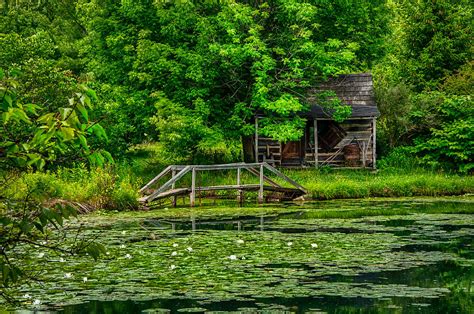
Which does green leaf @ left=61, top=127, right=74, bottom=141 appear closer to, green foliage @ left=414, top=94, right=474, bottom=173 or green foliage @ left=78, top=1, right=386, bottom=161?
green foliage @ left=78, top=1, right=386, bottom=161

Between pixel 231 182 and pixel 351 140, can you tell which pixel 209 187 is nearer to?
pixel 231 182

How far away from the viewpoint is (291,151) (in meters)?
37.8

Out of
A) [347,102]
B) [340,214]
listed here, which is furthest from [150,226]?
[347,102]

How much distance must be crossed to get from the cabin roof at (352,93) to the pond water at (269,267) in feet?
46.6

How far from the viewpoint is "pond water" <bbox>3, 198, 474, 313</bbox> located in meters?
10.6

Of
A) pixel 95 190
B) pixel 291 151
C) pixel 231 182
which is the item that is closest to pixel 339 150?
pixel 291 151

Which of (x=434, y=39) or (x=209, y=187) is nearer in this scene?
(x=209, y=187)

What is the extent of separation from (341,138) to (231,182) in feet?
28.7

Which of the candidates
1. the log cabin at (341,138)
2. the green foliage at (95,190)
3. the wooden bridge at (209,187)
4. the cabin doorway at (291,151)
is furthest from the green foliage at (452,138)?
the green foliage at (95,190)

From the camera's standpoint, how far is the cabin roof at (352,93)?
35.7 m

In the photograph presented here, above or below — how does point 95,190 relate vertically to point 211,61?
below

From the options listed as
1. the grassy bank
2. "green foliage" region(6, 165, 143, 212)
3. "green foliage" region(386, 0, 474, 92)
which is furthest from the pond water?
"green foliage" region(386, 0, 474, 92)

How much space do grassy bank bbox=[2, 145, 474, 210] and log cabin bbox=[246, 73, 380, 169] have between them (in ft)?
5.48

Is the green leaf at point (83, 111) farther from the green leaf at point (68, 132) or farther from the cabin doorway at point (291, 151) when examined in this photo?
the cabin doorway at point (291, 151)
